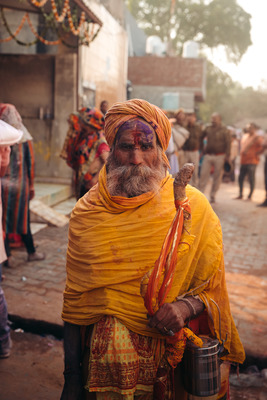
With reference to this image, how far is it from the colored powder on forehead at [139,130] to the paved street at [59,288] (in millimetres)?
2138

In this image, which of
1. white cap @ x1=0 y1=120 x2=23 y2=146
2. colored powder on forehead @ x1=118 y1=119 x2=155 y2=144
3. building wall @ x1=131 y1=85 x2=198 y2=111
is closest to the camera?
colored powder on forehead @ x1=118 y1=119 x2=155 y2=144

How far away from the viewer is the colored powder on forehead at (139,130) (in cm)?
204

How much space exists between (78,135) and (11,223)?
4.81 feet

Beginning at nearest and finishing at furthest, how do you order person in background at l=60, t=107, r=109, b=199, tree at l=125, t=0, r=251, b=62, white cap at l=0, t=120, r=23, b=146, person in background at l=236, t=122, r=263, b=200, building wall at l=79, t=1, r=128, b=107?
white cap at l=0, t=120, r=23, b=146, person in background at l=60, t=107, r=109, b=199, building wall at l=79, t=1, r=128, b=107, person in background at l=236, t=122, r=263, b=200, tree at l=125, t=0, r=251, b=62

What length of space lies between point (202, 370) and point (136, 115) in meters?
1.24

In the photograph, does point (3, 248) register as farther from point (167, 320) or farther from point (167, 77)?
point (167, 77)

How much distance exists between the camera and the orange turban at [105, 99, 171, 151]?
2059 mm

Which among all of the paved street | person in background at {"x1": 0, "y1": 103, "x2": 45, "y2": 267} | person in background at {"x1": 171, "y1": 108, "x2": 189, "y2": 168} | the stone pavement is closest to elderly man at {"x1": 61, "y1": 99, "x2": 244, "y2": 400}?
the paved street

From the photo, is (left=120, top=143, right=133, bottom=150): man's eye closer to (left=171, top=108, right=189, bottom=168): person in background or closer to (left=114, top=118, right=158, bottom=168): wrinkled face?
(left=114, top=118, right=158, bottom=168): wrinkled face

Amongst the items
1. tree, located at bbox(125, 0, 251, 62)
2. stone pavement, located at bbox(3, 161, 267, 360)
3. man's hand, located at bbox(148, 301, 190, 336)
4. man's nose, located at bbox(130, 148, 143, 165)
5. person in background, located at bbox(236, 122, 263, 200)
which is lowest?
stone pavement, located at bbox(3, 161, 267, 360)

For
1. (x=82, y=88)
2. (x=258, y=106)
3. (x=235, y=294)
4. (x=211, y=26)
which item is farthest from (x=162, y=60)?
(x=258, y=106)

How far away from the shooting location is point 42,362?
3559 mm

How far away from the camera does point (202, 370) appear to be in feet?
6.12

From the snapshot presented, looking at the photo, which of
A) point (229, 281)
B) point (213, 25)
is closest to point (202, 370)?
point (229, 281)
